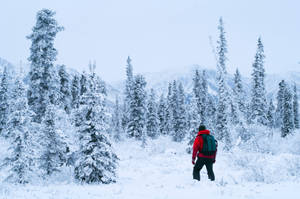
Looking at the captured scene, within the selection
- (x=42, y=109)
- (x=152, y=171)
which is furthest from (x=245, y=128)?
(x=42, y=109)

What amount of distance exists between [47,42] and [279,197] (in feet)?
61.6

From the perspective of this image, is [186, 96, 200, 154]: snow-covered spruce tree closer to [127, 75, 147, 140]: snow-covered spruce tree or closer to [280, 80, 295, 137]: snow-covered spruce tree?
[127, 75, 147, 140]: snow-covered spruce tree

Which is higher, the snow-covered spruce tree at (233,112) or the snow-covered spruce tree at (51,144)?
the snow-covered spruce tree at (233,112)

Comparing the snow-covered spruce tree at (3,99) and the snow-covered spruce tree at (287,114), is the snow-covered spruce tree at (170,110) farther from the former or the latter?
the snow-covered spruce tree at (3,99)

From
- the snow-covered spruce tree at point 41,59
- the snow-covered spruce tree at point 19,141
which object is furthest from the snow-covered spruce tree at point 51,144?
the snow-covered spruce tree at point 41,59

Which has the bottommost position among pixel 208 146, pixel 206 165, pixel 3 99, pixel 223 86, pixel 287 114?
pixel 206 165

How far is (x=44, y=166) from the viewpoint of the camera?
14031 mm

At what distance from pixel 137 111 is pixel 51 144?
31104mm

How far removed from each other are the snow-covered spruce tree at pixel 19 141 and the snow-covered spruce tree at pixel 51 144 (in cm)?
108

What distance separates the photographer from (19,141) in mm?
12453

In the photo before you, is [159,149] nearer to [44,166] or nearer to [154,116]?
[44,166]

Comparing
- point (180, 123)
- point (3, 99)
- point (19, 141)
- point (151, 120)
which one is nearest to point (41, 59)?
point (19, 141)

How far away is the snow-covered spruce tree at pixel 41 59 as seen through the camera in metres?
20.2

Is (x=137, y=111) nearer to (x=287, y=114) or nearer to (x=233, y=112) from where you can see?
(x=233, y=112)
